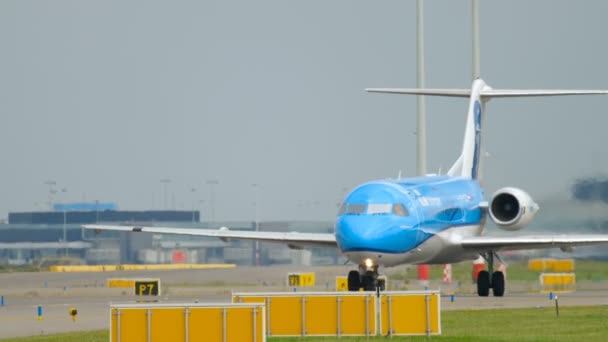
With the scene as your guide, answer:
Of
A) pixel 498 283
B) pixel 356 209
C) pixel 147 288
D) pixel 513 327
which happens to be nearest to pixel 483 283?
pixel 498 283

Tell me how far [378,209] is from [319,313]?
1263 cm

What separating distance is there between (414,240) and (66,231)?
111 m

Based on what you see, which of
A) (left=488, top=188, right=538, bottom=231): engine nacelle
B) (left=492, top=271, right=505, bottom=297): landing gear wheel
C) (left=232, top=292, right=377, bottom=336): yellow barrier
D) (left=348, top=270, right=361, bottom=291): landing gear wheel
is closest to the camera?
(left=232, top=292, right=377, bottom=336): yellow barrier

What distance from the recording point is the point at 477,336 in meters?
40.5

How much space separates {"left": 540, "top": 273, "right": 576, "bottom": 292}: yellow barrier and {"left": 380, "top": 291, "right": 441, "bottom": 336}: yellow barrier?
3183 centimetres

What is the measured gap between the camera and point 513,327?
44.7 m

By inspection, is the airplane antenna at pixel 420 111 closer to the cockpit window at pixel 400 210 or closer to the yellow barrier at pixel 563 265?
the yellow barrier at pixel 563 265

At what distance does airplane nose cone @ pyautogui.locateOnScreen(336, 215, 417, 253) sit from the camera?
172 ft

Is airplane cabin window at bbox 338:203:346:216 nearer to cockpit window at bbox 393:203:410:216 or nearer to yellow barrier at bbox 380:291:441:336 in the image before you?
cockpit window at bbox 393:203:410:216

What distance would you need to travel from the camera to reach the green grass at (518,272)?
77.4m

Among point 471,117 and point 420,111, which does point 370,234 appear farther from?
point 420,111

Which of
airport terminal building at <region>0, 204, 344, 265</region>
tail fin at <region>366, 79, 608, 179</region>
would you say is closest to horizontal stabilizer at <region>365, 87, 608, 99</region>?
tail fin at <region>366, 79, 608, 179</region>

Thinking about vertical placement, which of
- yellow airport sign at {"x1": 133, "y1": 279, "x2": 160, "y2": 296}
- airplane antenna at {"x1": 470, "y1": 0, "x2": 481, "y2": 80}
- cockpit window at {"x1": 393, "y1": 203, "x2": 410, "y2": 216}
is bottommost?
yellow airport sign at {"x1": 133, "y1": 279, "x2": 160, "y2": 296}

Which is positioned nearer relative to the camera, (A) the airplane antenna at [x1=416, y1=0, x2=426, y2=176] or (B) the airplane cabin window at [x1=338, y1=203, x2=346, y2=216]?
(B) the airplane cabin window at [x1=338, y1=203, x2=346, y2=216]
